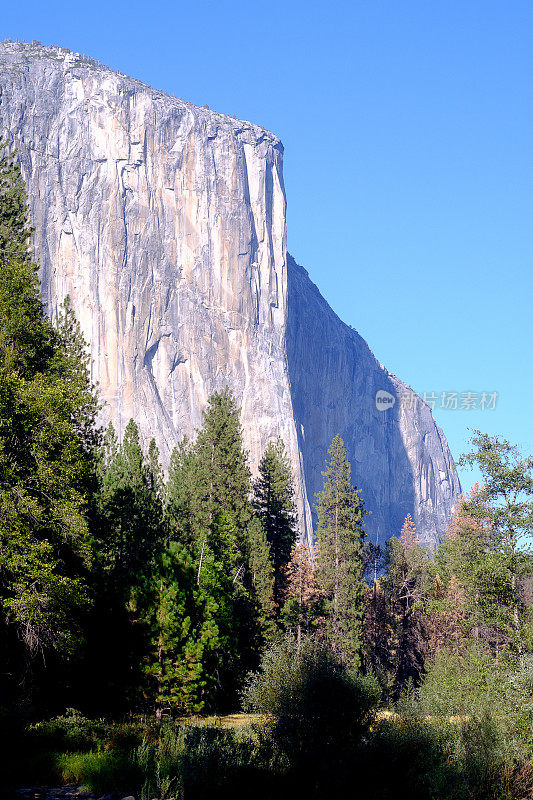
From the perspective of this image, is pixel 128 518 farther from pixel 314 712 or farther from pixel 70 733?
pixel 314 712

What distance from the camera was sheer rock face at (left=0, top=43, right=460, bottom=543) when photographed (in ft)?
417

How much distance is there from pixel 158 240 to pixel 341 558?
95172 mm

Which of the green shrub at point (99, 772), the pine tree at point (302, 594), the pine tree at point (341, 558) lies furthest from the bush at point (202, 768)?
the pine tree at point (341, 558)

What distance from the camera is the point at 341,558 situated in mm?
48844

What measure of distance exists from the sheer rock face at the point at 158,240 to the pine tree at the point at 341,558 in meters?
72.9

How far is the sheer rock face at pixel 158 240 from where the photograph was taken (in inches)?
5007

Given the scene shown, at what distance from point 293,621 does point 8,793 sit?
1346 inches

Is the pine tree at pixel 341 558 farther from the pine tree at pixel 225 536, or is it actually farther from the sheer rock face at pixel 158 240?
the sheer rock face at pixel 158 240

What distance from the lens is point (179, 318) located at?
133250 millimetres

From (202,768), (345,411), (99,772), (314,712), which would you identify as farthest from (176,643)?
(345,411)

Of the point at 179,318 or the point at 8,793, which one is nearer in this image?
the point at 8,793

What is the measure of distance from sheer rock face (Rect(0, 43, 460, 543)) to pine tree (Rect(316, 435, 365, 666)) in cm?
7291

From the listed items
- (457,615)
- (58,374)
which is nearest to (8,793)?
(58,374)

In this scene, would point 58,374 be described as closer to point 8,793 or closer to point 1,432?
point 1,432
